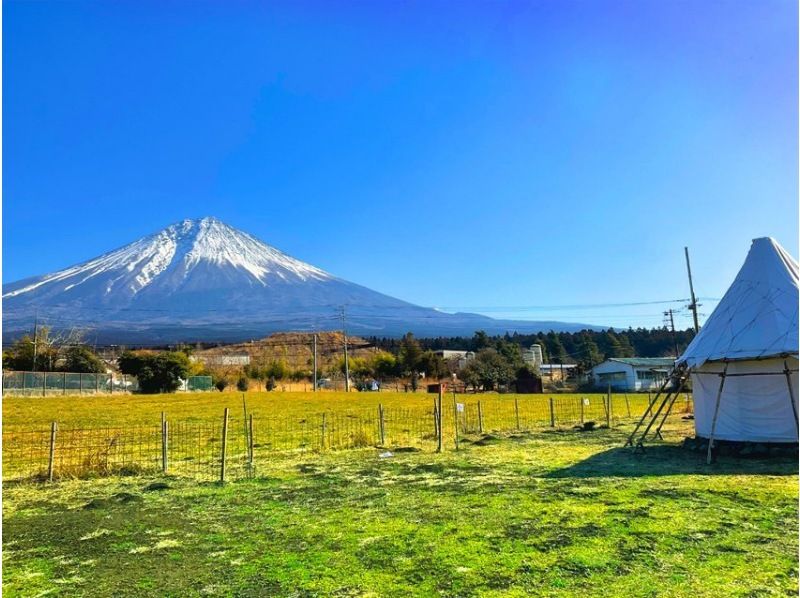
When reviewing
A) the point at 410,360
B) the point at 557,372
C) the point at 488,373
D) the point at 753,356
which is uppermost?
the point at 410,360

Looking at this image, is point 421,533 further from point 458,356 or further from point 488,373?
point 458,356

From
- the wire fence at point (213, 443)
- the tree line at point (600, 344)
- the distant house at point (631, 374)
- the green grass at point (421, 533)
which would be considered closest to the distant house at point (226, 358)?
the tree line at point (600, 344)

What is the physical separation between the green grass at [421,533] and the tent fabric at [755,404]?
4.05 feet

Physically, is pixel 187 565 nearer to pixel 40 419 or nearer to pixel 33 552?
pixel 33 552

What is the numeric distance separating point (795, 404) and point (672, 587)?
29.9 feet

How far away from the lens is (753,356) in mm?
11805

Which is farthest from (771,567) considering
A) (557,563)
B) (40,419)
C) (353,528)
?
(40,419)

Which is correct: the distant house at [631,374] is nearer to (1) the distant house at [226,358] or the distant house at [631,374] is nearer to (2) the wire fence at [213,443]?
(2) the wire fence at [213,443]

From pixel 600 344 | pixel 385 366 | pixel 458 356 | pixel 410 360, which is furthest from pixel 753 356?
pixel 600 344

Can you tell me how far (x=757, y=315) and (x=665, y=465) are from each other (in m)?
4.42

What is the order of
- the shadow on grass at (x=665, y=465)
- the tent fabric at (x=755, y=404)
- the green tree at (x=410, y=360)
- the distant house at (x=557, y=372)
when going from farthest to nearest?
the distant house at (x=557, y=372), the green tree at (x=410, y=360), the tent fabric at (x=755, y=404), the shadow on grass at (x=665, y=465)

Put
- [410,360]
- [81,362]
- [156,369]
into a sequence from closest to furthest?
[156,369] < [81,362] < [410,360]

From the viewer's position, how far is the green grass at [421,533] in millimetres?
4887

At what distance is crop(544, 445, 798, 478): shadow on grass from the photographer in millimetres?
9820
